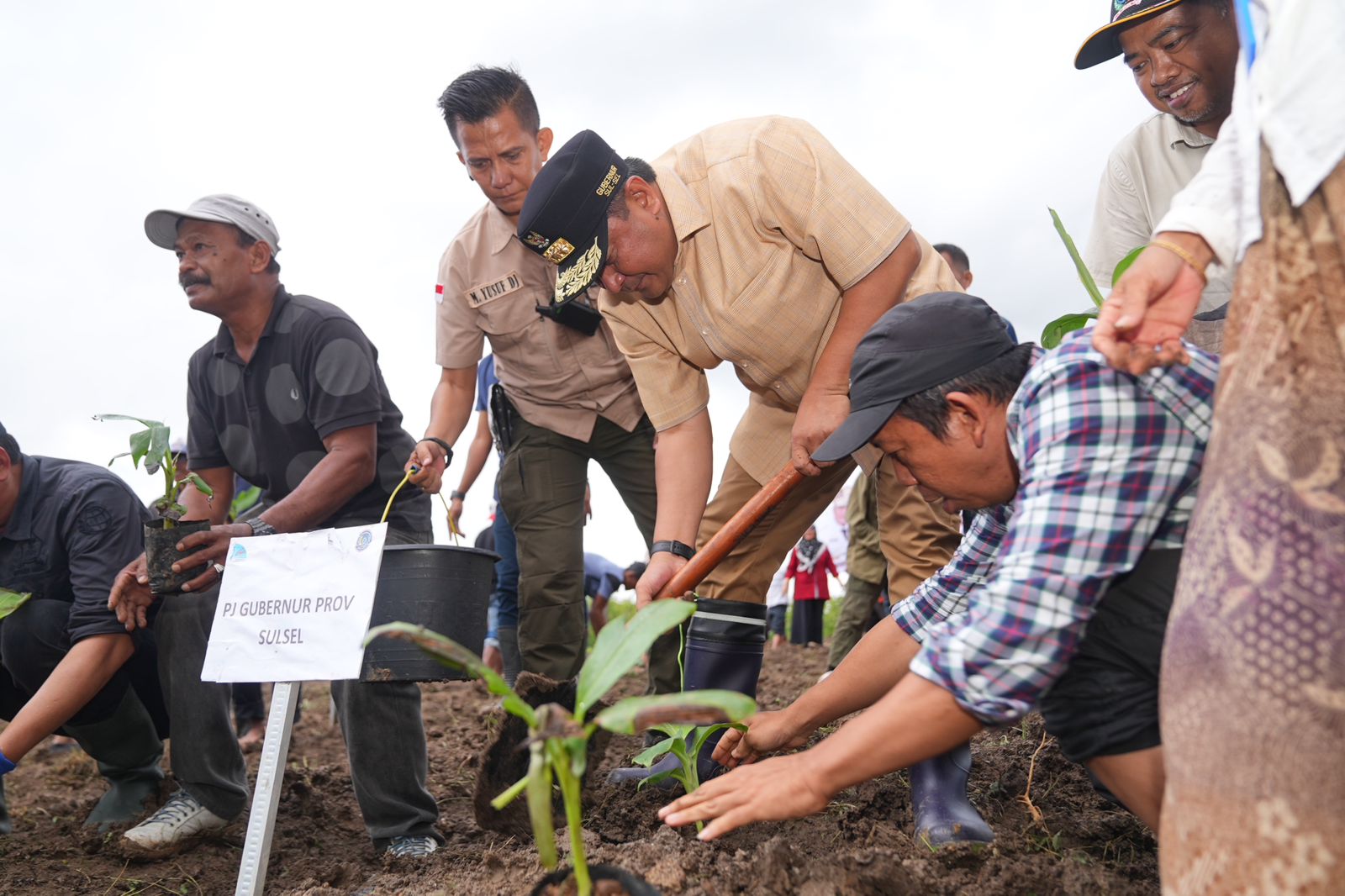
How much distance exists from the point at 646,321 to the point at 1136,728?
1775 millimetres

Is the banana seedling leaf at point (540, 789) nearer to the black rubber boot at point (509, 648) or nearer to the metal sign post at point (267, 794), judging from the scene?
the metal sign post at point (267, 794)

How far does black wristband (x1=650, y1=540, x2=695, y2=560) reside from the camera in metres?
2.78

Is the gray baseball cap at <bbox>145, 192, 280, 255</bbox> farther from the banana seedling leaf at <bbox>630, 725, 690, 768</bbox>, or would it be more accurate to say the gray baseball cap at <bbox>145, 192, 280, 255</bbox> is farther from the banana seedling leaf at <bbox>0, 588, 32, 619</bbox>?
the banana seedling leaf at <bbox>630, 725, 690, 768</bbox>

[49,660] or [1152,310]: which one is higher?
[1152,310]

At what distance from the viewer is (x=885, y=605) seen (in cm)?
586

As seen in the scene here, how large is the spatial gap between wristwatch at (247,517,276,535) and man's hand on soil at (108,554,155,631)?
15.0 inches

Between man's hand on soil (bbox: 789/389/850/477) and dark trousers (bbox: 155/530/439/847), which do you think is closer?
man's hand on soil (bbox: 789/389/850/477)

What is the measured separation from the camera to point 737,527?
8.84 ft

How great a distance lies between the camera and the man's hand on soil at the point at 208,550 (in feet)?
9.65

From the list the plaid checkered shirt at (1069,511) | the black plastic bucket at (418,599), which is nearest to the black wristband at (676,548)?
the black plastic bucket at (418,599)

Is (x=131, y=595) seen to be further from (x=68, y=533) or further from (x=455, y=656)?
(x=455, y=656)

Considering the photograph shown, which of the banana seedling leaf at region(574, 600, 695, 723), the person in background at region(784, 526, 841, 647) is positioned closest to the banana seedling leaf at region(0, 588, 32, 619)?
the banana seedling leaf at region(574, 600, 695, 723)

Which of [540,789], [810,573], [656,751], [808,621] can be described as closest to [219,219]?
[656,751]

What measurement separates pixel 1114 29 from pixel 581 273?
1.47m
